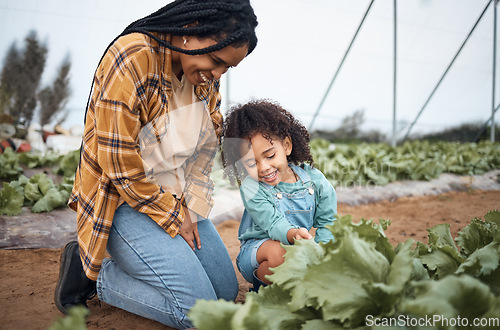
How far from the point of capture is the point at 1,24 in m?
6.21

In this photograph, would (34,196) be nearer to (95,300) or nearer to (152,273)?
(95,300)

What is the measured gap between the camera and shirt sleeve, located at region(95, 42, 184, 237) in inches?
63.8

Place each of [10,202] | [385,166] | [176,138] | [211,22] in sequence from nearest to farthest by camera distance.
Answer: [211,22] < [176,138] < [10,202] < [385,166]

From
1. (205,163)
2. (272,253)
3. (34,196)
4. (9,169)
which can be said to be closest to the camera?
(272,253)

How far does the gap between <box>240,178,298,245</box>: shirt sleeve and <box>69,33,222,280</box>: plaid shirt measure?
0.36m

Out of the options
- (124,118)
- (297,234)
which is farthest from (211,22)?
(297,234)

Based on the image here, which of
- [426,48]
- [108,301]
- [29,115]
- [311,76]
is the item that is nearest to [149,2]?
[29,115]

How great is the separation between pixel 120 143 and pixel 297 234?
33.9 inches

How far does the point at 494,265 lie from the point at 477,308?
0.35 meters

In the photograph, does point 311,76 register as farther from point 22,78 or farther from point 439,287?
point 439,287

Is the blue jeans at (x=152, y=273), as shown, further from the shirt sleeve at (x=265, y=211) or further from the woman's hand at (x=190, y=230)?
the shirt sleeve at (x=265, y=211)

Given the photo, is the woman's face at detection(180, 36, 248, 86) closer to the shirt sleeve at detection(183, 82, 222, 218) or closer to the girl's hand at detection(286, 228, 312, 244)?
the shirt sleeve at detection(183, 82, 222, 218)

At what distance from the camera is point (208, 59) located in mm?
1672

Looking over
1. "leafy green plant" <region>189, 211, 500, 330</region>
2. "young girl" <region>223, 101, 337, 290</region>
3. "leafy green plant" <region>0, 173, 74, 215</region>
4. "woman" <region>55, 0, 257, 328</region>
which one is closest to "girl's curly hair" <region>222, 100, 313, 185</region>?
"young girl" <region>223, 101, 337, 290</region>
